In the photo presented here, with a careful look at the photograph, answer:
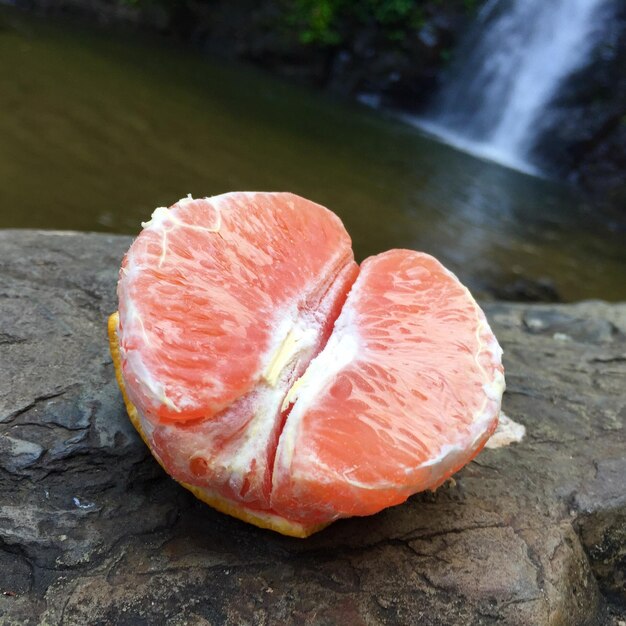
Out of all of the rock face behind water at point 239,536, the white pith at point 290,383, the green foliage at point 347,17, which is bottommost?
the rock face behind water at point 239,536

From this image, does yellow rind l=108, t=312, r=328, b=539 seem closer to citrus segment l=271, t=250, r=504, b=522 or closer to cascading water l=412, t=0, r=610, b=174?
citrus segment l=271, t=250, r=504, b=522

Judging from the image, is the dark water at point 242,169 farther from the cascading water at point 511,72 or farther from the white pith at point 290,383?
the white pith at point 290,383

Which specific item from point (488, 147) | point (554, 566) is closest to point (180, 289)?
point (554, 566)

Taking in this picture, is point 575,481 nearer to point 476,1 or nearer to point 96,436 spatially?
point 96,436

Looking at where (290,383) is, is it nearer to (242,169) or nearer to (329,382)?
(329,382)

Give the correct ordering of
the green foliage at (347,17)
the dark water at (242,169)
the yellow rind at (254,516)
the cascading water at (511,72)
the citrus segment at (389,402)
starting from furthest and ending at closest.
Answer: the green foliage at (347,17), the cascading water at (511,72), the dark water at (242,169), the yellow rind at (254,516), the citrus segment at (389,402)

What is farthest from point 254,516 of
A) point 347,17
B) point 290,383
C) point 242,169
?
point 347,17

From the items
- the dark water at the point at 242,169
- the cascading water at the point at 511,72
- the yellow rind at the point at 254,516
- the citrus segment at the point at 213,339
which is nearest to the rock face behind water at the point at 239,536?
the yellow rind at the point at 254,516
